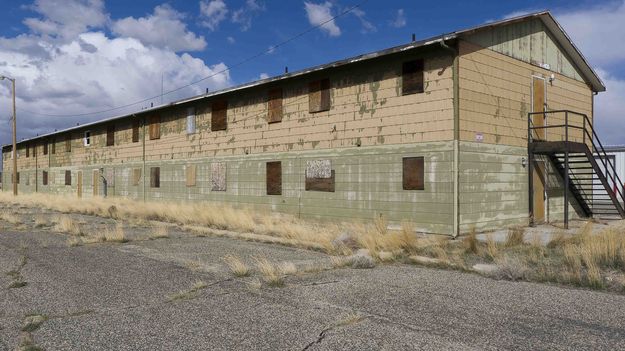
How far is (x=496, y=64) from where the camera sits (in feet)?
51.4

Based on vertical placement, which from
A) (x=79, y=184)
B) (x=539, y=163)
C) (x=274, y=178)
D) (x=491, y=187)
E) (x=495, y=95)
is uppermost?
(x=495, y=95)

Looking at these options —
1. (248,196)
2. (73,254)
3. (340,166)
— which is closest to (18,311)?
(73,254)

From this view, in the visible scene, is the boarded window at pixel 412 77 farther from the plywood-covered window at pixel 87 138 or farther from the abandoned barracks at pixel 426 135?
the plywood-covered window at pixel 87 138

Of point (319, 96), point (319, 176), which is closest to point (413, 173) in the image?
point (319, 176)

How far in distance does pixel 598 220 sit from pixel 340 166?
949cm

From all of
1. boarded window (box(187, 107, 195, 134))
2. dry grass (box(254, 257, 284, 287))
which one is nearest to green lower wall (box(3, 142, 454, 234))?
boarded window (box(187, 107, 195, 134))

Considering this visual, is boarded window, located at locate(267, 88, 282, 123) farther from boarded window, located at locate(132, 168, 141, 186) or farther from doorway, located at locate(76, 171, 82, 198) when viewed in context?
doorway, located at locate(76, 171, 82, 198)

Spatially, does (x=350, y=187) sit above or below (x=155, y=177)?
below

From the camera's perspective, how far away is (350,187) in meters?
17.1

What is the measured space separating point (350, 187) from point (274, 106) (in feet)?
17.3

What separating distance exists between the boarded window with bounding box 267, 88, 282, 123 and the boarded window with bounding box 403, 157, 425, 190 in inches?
254

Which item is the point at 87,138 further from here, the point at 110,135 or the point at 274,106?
the point at 274,106

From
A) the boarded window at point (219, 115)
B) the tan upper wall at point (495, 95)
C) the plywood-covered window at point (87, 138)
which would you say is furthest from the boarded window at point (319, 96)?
the plywood-covered window at point (87, 138)

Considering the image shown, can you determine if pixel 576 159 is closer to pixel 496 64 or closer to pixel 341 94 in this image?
pixel 496 64
